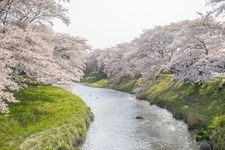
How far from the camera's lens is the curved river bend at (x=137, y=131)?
113 feet

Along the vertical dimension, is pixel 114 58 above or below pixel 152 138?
above

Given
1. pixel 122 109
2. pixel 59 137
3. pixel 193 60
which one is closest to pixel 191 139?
pixel 59 137

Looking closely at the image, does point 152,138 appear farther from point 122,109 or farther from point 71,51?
point 71,51

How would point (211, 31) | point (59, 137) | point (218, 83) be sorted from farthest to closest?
point (218, 83) < point (211, 31) < point (59, 137)

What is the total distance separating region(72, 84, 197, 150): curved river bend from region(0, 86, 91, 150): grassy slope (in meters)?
2.17

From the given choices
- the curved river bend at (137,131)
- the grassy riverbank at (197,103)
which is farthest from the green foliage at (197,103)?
the curved river bend at (137,131)

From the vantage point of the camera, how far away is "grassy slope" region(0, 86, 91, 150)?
2823cm

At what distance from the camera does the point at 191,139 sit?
120ft

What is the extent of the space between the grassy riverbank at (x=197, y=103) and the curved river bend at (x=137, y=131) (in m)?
1.33

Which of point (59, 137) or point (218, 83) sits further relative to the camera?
point (218, 83)

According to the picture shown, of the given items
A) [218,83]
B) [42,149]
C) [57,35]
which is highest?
[57,35]

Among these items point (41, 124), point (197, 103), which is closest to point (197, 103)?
point (197, 103)

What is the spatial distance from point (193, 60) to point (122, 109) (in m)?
14.3

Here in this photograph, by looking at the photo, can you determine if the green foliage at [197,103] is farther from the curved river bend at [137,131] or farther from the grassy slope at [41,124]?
the grassy slope at [41,124]
